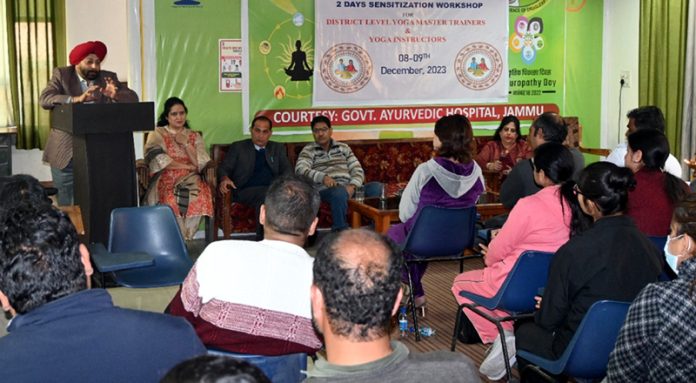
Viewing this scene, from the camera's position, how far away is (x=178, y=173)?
23.5 ft

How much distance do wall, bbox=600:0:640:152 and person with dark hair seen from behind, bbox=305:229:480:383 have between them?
7638mm

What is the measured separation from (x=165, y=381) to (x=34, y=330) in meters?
0.90

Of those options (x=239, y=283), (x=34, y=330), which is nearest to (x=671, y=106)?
(x=239, y=283)

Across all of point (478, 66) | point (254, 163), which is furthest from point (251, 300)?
point (478, 66)

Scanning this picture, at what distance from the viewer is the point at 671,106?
8.56m

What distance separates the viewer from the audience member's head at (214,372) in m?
1.20

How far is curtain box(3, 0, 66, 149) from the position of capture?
838cm

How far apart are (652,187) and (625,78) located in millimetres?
4742

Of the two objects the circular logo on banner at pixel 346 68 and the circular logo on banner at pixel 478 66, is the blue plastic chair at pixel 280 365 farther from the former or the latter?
the circular logo on banner at pixel 478 66

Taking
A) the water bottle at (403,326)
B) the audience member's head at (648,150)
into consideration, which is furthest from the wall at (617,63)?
the water bottle at (403,326)

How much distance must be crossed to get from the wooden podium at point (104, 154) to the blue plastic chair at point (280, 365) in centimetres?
303

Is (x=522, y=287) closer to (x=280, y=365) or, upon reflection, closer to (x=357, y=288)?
(x=280, y=365)

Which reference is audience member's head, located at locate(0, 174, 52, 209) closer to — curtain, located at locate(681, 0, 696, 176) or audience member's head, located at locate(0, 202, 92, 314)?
audience member's head, located at locate(0, 202, 92, 314)

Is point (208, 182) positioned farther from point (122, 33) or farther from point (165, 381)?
point (165, 381)
